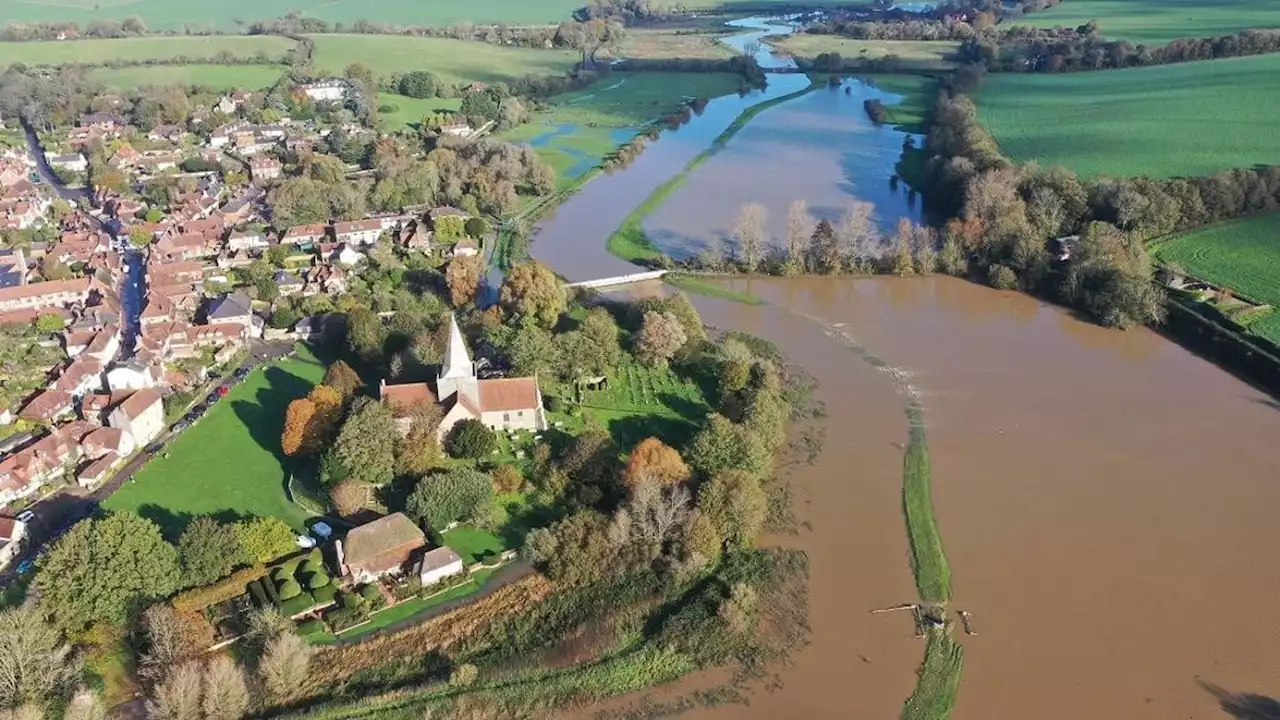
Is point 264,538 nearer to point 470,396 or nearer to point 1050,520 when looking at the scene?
point 470,396

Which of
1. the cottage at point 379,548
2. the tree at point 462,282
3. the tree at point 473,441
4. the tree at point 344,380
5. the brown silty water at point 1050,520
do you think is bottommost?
the brown silty water at point 1050,520

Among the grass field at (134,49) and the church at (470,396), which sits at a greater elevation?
the grass field at (134,49)

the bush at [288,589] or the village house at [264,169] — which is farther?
the village house at [264,169]

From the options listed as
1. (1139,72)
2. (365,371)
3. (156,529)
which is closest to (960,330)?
(365,371)

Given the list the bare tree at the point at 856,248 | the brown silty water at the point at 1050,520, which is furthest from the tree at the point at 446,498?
the bare tree at the point at 856,248

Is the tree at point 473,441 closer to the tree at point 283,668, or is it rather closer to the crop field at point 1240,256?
the tree at point 283,668

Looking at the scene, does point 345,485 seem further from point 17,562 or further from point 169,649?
point 17,562
